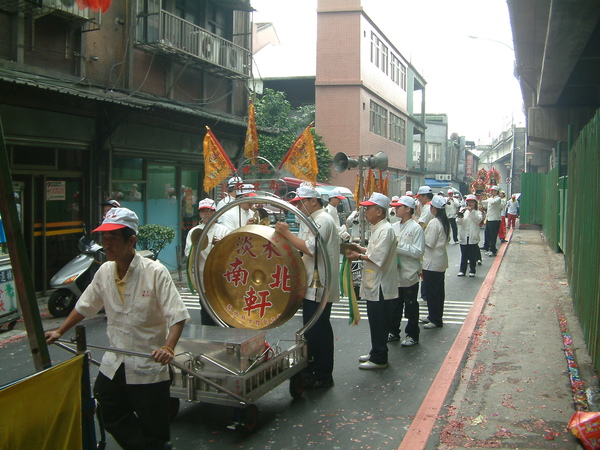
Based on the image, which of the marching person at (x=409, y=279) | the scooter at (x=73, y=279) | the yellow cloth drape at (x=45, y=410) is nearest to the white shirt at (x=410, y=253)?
the marching person at (x=409, y=279)

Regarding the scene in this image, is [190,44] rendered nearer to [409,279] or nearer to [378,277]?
[409,279]

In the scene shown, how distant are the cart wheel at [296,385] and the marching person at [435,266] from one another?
3.49 meters

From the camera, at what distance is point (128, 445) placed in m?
3.76

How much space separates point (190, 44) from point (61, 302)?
25.4 ft

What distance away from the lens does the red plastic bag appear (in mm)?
4281

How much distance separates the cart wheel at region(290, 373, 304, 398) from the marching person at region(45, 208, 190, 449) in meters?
1.94

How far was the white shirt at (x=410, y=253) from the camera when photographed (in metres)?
7.63

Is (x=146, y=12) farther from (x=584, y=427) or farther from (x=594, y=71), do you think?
(x=584, y=427)

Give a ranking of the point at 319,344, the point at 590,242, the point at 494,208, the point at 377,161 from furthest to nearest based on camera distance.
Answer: the point at 494,208 < the point at 377,161 < the point at 590,242 < the point at 319,344

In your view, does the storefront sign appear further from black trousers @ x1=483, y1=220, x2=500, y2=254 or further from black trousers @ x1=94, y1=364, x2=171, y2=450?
black trousers @ x1=483, y1=220, x2=500, y2=254

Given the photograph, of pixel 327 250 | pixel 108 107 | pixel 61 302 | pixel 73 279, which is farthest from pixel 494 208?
pixel 327 250

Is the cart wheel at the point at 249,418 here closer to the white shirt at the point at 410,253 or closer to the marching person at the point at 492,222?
the white shirt at the point at 410,253

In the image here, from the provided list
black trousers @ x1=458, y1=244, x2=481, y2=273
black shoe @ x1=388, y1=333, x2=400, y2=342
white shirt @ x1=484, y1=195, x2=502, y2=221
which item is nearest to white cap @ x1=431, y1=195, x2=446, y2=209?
black shoe @ x1=388, y1=333, x2=400, y2=342

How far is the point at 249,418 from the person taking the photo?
4828mm
